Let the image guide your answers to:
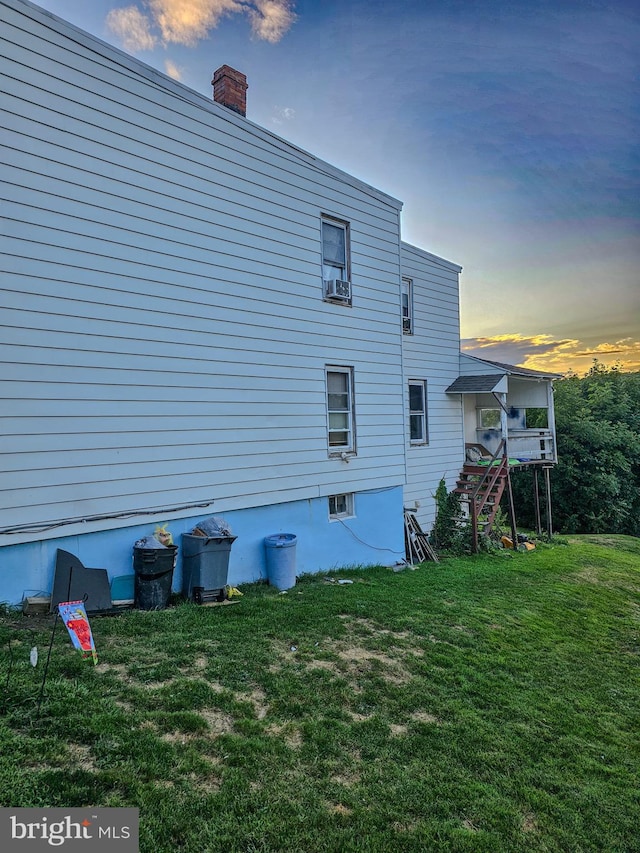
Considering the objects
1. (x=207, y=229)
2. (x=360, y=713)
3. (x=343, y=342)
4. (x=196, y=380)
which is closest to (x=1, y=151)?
(x=207, y=229)

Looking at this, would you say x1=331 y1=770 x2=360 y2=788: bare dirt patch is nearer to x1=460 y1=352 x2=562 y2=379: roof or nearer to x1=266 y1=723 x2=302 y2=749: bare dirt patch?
x1=266 y1=723 x2=302 y2=749: bare dirt patch

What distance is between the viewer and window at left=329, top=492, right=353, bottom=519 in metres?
9.48

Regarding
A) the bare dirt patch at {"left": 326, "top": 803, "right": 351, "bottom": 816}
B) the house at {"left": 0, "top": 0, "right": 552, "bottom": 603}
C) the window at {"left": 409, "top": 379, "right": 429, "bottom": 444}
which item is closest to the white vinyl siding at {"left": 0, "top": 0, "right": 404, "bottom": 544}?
the house at {"left": 0, "top": 0, "right": 552, "bottom": 603}

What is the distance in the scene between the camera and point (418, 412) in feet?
44.5

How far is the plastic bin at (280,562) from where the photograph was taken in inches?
303

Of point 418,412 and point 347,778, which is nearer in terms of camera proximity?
point 347,778

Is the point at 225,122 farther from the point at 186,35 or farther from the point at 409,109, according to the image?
the point at 409,109

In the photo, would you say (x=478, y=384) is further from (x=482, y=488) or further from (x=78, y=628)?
(x=78, y=628)

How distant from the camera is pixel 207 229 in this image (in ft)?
23.6

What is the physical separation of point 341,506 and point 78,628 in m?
6.08

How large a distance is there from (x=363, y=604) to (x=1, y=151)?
7.44m

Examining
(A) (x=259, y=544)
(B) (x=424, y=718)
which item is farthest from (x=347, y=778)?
(A) (x=259, y=544)

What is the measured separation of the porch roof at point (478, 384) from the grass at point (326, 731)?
8206mm

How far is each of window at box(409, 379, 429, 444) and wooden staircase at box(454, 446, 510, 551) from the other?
6.59ft
